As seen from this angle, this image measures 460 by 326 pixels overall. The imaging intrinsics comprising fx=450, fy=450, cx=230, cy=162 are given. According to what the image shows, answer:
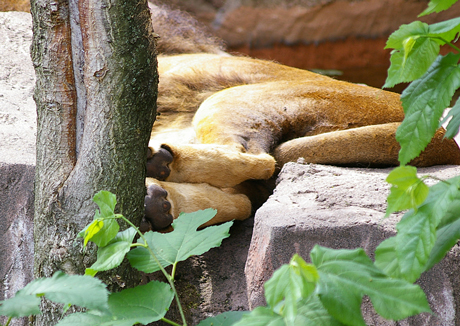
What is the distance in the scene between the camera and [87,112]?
45.6 inches

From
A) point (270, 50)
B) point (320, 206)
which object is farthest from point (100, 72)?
point (270, 50)

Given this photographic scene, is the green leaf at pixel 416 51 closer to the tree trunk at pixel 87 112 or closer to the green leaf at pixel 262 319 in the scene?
the green leaf at pixel 262 319

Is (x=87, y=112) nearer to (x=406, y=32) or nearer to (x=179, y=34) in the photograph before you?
(x=406, y=32)

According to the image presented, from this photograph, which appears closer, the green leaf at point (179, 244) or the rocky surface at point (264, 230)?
the green leaf at point (179, 244)

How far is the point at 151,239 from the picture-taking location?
95 centimetres

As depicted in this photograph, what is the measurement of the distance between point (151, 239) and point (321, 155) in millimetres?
1165

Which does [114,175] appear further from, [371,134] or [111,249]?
[371,134]

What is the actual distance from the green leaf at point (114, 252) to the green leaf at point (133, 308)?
0.06 metres

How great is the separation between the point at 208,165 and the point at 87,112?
0.74 meters

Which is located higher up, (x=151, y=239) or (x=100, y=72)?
(x=100, y=72)

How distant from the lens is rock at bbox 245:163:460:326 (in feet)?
3.42

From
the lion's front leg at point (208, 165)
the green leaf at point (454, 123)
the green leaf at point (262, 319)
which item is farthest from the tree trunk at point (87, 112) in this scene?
the green leaf at point (454, 123)

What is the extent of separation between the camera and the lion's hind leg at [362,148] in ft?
6.35

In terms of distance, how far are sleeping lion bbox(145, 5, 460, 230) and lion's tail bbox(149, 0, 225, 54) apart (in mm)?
407
